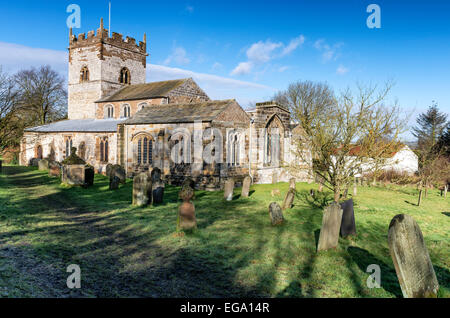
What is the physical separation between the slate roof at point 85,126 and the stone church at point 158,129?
0.37ft

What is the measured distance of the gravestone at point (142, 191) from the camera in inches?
455

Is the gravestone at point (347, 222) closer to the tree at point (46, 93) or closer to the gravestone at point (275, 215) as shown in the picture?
the gravestone at point (275, 215)

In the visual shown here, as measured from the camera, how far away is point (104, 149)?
25125 mm

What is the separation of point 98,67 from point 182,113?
1813 centimetres

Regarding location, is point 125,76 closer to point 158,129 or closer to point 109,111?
point 109,111

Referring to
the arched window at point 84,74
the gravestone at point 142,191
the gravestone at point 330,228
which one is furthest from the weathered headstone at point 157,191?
the arched window at point 84,74

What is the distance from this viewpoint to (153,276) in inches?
215

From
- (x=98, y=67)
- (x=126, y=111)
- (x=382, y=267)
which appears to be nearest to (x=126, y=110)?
(x=126, y=111)

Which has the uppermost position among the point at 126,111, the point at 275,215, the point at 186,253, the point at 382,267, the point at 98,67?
the point at 98,67

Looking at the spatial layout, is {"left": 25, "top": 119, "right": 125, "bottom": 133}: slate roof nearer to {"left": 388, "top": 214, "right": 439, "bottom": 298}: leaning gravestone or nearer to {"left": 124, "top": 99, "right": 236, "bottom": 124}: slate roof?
{"left": 124, "top": 99, "right": 236, "bottom": 124}: slate roof

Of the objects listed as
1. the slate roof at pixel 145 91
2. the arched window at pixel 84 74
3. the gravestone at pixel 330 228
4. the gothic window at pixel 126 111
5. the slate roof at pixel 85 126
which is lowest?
the gravestone at pixel 330 228

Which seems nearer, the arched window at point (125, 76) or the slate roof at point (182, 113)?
the slate roof at point (182, 113)

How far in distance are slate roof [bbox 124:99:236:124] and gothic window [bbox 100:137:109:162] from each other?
5469mm

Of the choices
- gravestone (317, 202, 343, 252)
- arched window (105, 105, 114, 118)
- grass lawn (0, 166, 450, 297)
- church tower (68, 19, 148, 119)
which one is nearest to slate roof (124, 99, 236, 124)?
grass lawn (0, 166, 450, 297)
